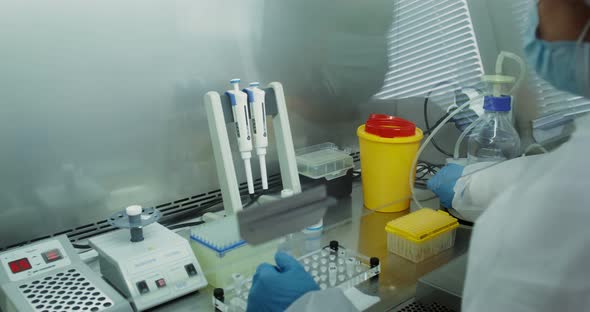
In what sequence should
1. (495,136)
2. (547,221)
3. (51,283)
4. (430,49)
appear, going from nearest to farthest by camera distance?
(547,221)
(51,283)
(495,136)
(430,49)

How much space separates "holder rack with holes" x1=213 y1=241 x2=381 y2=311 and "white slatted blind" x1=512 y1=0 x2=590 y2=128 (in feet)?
1.54

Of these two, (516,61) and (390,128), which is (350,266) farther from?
(516,61)

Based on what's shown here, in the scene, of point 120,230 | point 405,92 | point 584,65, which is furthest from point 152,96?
point 584,65

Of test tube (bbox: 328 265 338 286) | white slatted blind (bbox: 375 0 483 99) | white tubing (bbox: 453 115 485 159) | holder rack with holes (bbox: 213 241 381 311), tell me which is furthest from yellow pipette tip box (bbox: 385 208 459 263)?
white slatted blind (bbox: 375 0 483 99)

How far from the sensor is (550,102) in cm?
108

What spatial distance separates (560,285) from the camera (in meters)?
0.64

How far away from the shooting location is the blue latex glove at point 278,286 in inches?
33.0

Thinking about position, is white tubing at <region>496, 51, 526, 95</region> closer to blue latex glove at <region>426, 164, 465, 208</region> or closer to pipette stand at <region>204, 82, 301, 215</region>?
blue latex glove at <region>426, 164, 465, 208</region>

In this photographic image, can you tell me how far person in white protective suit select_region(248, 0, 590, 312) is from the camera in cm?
63

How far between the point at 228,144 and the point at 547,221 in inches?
31.4

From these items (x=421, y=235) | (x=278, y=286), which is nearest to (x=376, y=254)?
(x=421, y=235)

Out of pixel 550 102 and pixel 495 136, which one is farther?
pixel 495 136

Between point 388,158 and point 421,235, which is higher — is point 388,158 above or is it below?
above

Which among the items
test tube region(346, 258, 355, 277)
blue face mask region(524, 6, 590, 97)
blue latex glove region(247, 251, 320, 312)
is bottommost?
test tube region(346, 258, 355, 277)
